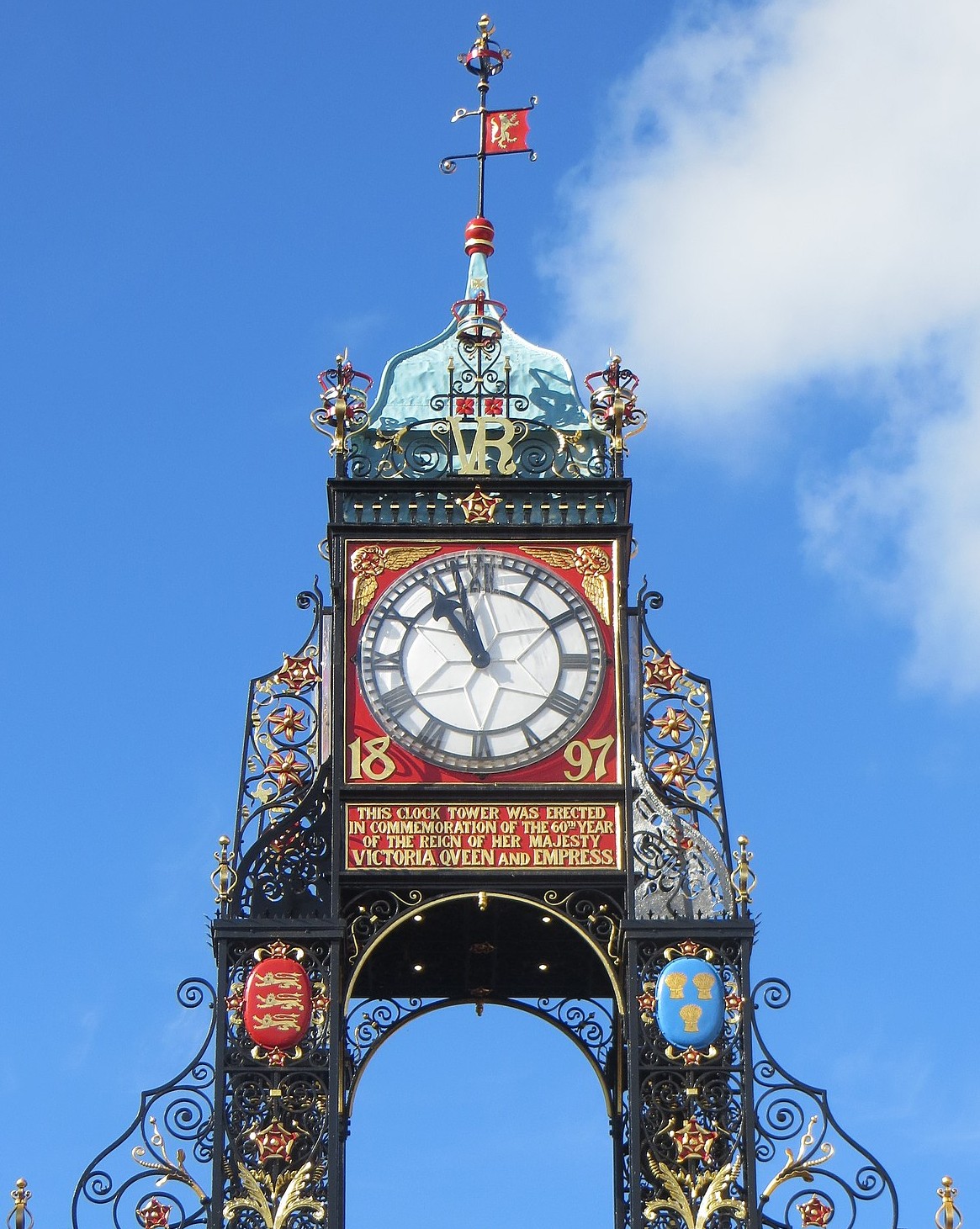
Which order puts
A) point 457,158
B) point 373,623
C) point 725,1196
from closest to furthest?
1. point 725,1196
2. point 373,623
3. point 457,158

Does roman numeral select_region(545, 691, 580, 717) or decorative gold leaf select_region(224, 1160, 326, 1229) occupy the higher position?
roman numeral select_region(545, 691, 580, 717)

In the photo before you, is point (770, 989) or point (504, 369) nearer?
point (770, 989)

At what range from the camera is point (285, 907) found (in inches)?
1073

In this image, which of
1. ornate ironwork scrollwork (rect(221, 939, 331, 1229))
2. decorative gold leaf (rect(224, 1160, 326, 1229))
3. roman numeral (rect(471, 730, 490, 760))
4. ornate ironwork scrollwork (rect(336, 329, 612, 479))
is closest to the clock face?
roman numeral (rect(471, 730, 490, 760))

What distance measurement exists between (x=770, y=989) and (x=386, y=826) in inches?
125

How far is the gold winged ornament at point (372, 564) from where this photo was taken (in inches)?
1118

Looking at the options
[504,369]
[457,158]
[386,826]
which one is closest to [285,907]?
[386,826]

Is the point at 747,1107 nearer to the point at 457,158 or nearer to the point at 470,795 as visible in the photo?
the point at 470,795

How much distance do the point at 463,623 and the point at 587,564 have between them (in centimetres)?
113

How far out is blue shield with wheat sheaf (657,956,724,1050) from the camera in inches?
1051

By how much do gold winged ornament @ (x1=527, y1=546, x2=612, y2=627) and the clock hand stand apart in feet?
2.19

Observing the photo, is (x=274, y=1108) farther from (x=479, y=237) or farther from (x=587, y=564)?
(x=479, y=237)

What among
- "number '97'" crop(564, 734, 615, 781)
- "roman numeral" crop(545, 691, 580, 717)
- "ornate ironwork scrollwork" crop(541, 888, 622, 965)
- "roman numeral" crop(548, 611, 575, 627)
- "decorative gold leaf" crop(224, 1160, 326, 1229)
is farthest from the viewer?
"roman numeral" crop(548, 611, 575, 627)

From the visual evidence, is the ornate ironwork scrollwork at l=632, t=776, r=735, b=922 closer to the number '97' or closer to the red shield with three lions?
the number '97'
